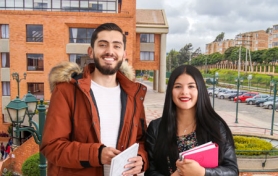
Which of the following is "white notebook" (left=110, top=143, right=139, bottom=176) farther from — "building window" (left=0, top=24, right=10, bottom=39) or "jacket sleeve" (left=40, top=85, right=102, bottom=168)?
"building window" (left=0, top=24, right=10, bottom=39)

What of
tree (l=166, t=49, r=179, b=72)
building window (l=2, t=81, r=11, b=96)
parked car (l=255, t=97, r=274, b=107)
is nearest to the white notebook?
building window (l=2, t=81, r=11, b=96)

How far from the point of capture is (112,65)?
91.1 inches

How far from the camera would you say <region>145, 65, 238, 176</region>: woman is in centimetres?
219

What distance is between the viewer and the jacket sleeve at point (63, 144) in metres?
2.00

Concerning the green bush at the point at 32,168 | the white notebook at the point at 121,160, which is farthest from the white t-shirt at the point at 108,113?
the green bush at the point at 32,168

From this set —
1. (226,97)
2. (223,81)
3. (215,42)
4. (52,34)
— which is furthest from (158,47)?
(215,42)

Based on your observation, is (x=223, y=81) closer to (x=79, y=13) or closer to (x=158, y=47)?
(x=158, y=47)

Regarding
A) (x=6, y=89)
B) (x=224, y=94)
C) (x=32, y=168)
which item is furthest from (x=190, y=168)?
(x=224, y=94)

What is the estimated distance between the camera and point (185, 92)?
2.18m

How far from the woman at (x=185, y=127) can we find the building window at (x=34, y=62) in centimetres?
2213

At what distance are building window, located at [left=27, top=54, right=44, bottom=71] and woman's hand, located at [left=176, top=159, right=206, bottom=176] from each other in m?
22.6

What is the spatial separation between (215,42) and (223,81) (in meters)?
47.4

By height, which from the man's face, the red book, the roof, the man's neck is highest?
the roof

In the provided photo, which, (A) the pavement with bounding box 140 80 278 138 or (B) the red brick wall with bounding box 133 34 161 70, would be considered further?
(B) the red brick wall with bounding box 133 34 161 70
